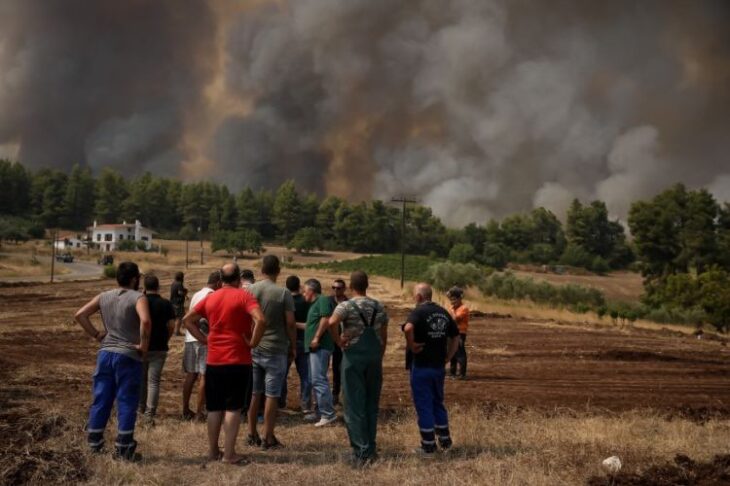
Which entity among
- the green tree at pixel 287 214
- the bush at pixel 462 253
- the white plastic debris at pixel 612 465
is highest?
the green tree at pixel 287 214

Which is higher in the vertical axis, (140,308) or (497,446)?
(140,308)

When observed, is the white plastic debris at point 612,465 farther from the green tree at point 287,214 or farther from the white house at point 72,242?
the green tree at point 287,214

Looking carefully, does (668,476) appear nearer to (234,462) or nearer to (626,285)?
(234,462)

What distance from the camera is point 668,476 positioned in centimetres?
679

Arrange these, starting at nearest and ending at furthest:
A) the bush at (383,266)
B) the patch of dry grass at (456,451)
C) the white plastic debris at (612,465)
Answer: the patch of dry grass at (456,451), the white plastic debris at (612,465), the bush at (383,266)

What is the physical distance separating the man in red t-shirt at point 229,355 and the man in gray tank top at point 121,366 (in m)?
0.74

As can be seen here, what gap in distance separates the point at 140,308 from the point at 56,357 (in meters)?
11.1

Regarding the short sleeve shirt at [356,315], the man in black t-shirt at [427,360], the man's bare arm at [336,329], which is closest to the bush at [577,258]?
the man in black t-shirt at [427,360]

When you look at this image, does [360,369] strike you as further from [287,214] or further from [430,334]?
[287,214]

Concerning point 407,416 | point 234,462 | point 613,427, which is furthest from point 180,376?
point 613,427

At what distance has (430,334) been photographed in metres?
7.53

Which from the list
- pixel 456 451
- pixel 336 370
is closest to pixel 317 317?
pixel 336 370

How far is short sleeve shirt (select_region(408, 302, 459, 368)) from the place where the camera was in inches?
297

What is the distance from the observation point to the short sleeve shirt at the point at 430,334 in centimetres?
753
